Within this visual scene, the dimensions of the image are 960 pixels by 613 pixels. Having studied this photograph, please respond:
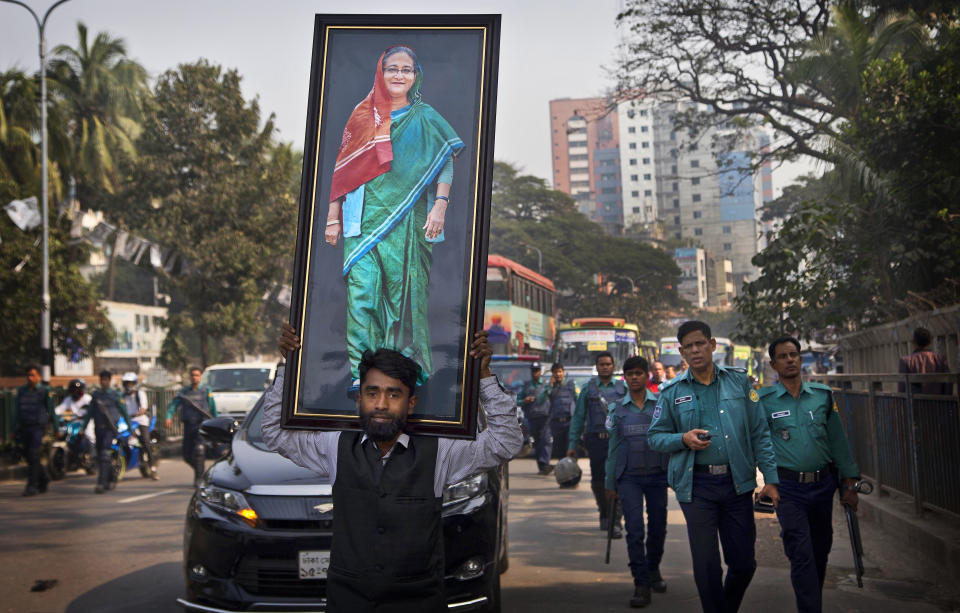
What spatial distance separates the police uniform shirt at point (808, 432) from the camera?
6.15 meters

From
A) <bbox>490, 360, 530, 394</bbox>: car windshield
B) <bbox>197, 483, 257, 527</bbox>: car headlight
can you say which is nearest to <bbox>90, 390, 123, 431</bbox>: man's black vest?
<bbox>490, 360, 530, 394</bbox>: car windshield

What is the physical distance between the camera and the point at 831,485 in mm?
6227

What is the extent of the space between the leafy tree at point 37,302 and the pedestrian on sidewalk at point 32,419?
10021 mm

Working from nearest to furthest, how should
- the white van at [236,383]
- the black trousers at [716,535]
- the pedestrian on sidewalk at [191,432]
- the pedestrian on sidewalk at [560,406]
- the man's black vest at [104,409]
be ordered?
the black trousers at [716,535] → the pedestrian on sidewalk at [191,432] → the man's black vest at [104,409] → the pedestrian on sidewalk at [560,406] → the white van at [236,383]

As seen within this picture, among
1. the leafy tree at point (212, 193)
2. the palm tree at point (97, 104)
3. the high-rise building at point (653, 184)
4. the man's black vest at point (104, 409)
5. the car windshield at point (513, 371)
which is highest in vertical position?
the high-rise building at point (653, 184)

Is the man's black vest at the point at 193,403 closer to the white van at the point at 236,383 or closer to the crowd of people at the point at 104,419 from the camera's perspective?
the crowd of people at the point at 104,419

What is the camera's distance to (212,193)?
31359 millimetres

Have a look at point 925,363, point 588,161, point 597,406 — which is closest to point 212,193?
point 597,406

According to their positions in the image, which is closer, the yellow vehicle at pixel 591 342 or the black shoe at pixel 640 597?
Result: the black shoe at pixel 640 597

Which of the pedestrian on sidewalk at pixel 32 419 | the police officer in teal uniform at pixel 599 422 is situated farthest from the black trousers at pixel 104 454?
the police officer in teal uniform at pixel 599 422

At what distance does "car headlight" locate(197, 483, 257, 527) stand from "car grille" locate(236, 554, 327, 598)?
0.24 meters

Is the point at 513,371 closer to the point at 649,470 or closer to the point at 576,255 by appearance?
the point at 649,470

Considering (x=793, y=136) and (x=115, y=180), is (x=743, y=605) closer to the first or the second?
(x=793, y=136)

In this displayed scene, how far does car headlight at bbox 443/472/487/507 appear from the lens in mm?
6027
